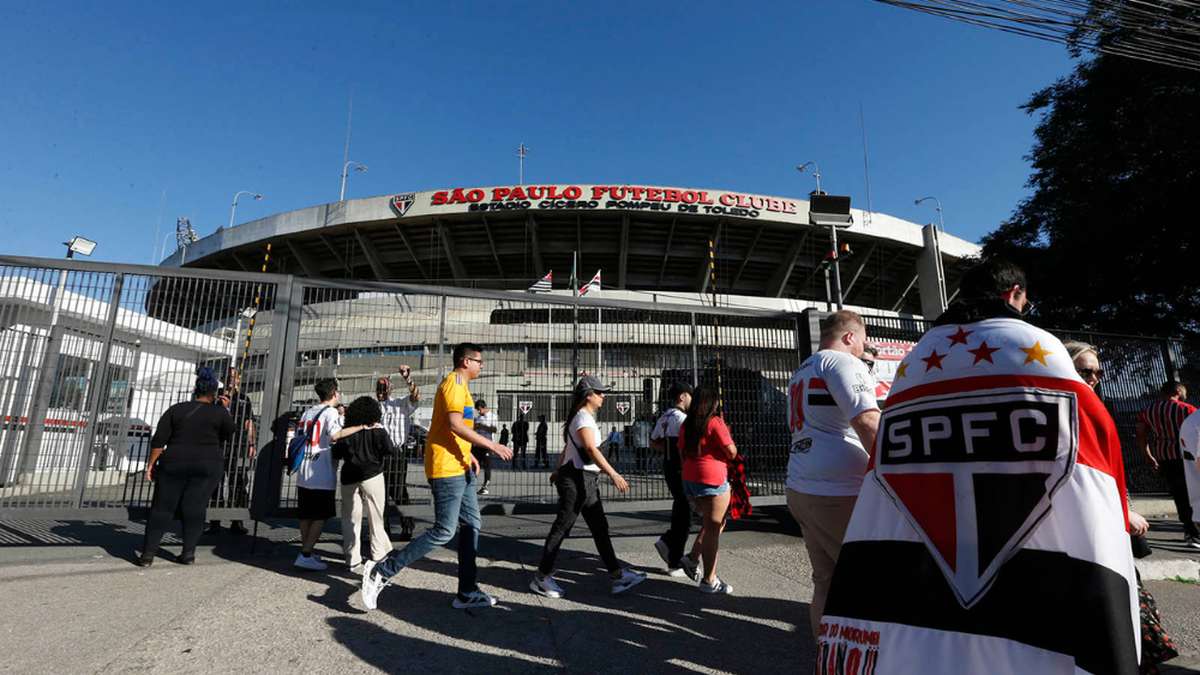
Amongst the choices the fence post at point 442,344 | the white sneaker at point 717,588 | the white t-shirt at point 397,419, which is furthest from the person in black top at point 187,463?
the white sneaker at point 717,588

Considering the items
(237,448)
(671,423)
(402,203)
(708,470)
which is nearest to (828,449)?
(708,470)

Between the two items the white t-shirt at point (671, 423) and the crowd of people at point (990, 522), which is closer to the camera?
the crowd of people at point (990, 522)

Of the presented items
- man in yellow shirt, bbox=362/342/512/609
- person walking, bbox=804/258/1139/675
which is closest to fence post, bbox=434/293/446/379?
man in yellow shirt, bbox=362/342/512/609

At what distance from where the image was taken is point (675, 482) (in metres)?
5.50

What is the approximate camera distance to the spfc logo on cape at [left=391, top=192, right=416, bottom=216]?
27688 millimetres

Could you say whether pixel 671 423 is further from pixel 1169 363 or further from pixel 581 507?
pixel 1169 363

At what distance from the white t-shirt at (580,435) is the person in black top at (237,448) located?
10.4 ft

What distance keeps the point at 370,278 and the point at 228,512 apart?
29469mm

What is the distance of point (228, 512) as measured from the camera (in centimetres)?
529

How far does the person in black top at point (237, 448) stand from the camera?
17.9 ft

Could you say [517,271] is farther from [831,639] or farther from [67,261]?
[831,639]

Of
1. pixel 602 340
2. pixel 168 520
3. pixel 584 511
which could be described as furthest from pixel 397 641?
pixel 602 340

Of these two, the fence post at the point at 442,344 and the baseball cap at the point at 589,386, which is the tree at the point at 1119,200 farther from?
the fence post at the point at 442,344

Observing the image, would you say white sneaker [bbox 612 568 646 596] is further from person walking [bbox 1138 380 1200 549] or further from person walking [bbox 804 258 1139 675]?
person walking [bbox 1138 380 1200 549]
